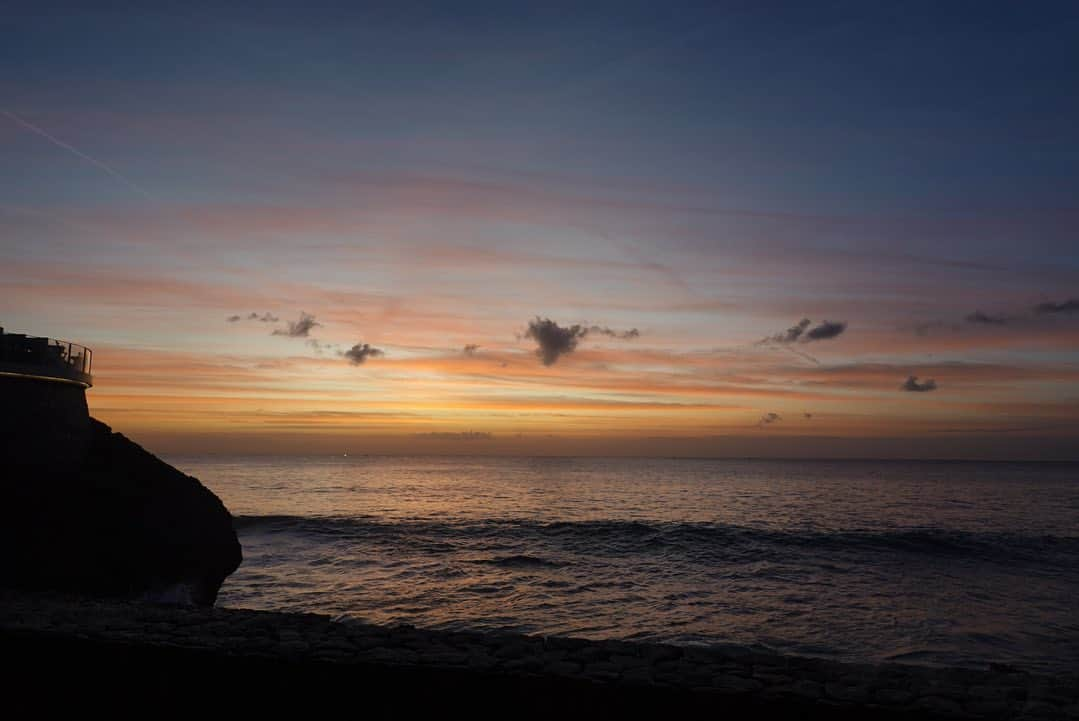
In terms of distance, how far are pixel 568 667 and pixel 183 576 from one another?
17818 mm

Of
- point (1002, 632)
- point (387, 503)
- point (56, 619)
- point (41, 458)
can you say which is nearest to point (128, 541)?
point (41, 458)

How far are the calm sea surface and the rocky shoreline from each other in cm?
993

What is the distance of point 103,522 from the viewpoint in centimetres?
2000

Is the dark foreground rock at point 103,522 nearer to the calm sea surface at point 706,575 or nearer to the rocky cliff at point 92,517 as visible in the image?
the rocky cliff at point 92,517

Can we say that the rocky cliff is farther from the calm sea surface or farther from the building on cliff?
the calm sea surface

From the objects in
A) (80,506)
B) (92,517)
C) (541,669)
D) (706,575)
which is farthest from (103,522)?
(706,575)

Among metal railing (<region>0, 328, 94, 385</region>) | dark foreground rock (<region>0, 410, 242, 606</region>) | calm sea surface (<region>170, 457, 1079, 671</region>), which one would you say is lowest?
calm sea surface (<region>170, 457, 1079, 671</region>)

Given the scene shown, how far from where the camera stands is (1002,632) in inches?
777

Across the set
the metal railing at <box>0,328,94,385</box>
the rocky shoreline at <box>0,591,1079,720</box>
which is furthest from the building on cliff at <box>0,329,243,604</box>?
the rocky shoreline at <box>0,591,1079,720</box>

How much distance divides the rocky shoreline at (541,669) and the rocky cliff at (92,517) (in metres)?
9.73

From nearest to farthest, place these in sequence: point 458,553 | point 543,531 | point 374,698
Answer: point 374,698 → point 458,553 → point 543,531

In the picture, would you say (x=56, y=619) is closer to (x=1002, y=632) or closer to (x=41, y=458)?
(x=41, y=458)

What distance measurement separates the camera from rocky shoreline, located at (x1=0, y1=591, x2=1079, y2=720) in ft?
24.3

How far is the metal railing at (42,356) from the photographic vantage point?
2019 cm
